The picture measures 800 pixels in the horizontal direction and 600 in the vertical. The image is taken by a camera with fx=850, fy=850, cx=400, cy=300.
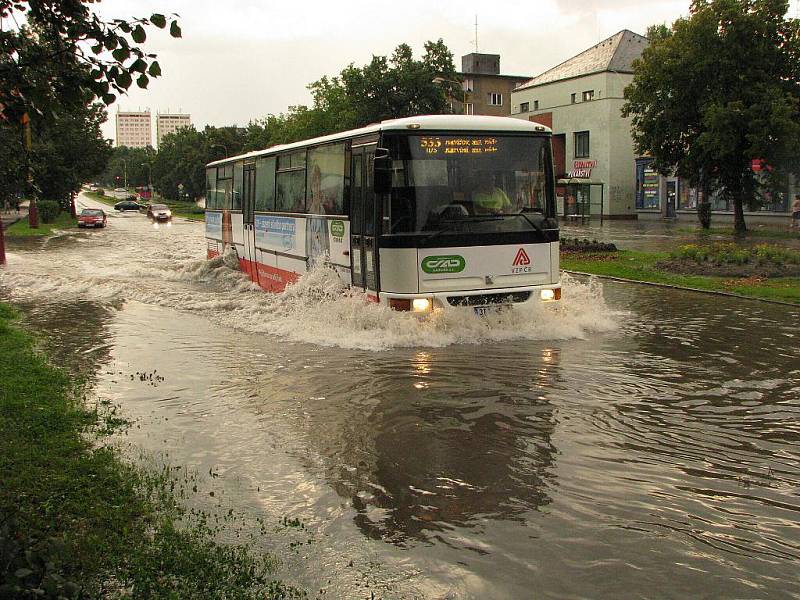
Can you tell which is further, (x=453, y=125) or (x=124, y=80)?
(x=453, y=125)

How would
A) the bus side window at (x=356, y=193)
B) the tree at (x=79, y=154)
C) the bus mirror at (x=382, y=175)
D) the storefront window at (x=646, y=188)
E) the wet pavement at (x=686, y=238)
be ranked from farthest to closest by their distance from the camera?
1. the storefront window at (x=646, y=188)
2. the tree at (x=79, y=154)
3. the wet pavement at (x=686, y=238)
4. the bus side window at (x=356, y=193)
5. the bus mirror at (x=382, y=175)

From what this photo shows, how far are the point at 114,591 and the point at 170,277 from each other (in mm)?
19869

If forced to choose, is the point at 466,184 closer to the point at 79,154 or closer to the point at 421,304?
the point at 421,304

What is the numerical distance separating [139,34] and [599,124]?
59493 mm

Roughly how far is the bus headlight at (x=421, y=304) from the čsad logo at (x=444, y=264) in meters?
0.42

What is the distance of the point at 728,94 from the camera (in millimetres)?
35562

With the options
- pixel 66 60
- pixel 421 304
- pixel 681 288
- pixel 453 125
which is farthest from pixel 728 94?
pixel 66 60

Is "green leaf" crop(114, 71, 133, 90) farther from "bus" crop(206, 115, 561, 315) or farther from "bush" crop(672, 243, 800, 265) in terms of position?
"bush" crop(672, 243, 800, 265)

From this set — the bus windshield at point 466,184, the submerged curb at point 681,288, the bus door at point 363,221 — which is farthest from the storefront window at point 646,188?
the bus door at point 363,221

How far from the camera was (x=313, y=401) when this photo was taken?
8.99m

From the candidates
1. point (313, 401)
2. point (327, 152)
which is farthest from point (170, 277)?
point (313, 401)

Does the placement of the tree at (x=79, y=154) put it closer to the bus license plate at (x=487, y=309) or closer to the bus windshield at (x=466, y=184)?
the bus windshield at (x=466, y=184)

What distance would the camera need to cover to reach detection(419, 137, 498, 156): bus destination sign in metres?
11.9

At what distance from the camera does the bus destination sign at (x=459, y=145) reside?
1195cm
